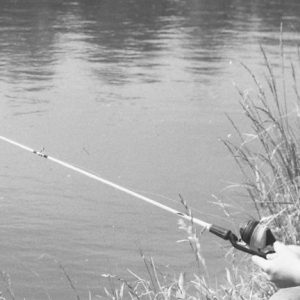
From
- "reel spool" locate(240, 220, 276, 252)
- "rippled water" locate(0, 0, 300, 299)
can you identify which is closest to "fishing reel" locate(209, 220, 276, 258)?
"reel spool" locate(240, 220, 276, 252)

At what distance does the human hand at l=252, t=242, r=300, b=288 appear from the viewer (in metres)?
A: 2.96

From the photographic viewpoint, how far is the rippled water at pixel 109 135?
6.64m

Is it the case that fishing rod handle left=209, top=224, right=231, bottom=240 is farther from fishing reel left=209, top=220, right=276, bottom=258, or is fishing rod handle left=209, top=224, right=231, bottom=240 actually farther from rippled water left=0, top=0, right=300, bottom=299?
rippled water left=0, top=0, right=300, bottom=299

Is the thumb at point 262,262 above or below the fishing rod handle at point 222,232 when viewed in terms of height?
above

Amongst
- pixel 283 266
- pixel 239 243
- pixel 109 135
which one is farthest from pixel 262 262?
pixel 109 135

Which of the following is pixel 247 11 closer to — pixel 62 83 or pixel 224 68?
pixel 224 68

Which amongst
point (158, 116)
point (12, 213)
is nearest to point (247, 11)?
point (158, 116)

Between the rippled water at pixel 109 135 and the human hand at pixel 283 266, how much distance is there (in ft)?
10.2

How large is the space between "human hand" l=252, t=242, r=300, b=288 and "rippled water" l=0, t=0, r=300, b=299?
10.2 feet

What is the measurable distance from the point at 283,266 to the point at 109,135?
25.3 ft

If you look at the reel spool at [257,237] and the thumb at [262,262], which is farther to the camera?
the reel spool at [257,237]

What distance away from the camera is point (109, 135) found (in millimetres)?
10609

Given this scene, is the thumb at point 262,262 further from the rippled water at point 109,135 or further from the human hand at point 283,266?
the rippled water at point 109,135

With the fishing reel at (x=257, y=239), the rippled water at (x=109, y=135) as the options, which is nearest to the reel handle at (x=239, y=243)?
the fishing reel at (x=257, y=239)
